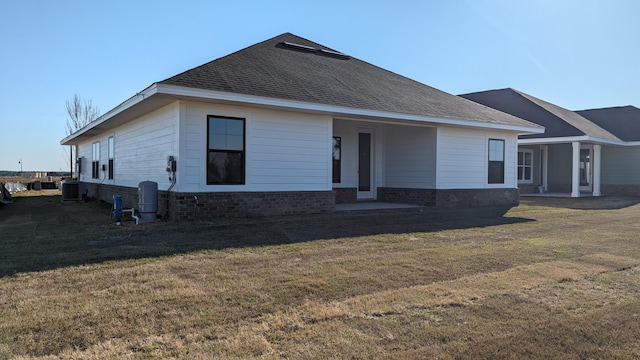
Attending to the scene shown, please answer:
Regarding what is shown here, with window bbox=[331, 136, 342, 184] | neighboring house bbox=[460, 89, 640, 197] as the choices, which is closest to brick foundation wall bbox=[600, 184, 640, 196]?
neighboring house bbox=[460, 89, 640, 197]

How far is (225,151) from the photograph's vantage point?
33.1ft

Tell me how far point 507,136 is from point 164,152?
11972 mm

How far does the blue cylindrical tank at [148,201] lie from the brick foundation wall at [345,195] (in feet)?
20.7

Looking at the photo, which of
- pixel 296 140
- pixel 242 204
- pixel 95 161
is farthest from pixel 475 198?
pixel 95 161

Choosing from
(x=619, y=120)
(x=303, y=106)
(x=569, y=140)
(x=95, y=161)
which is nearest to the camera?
(x=303, y=106)

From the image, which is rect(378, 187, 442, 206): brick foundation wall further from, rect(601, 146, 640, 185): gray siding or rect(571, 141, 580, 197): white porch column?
rect(601, 146, 640, 185): gray siding

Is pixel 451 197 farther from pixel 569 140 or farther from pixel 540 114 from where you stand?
pixel 540 114

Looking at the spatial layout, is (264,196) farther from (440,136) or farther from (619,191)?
(619,191)

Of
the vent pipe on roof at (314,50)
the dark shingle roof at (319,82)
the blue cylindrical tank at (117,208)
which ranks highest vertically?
the vent pipe on roof at (314,50)

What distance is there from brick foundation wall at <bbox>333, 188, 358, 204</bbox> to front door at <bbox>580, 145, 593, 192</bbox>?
1546 cm

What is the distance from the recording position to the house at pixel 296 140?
971cm

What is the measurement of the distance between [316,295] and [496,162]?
43.0 ft

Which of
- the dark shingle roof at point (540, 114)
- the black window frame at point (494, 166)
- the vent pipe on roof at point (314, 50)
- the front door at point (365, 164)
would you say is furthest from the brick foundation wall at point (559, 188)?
the vent pipe on roof at point (314, 50)

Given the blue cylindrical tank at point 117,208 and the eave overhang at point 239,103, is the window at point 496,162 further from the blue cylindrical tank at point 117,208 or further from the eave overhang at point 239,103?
the blue cylindrical tank at point 117,208
